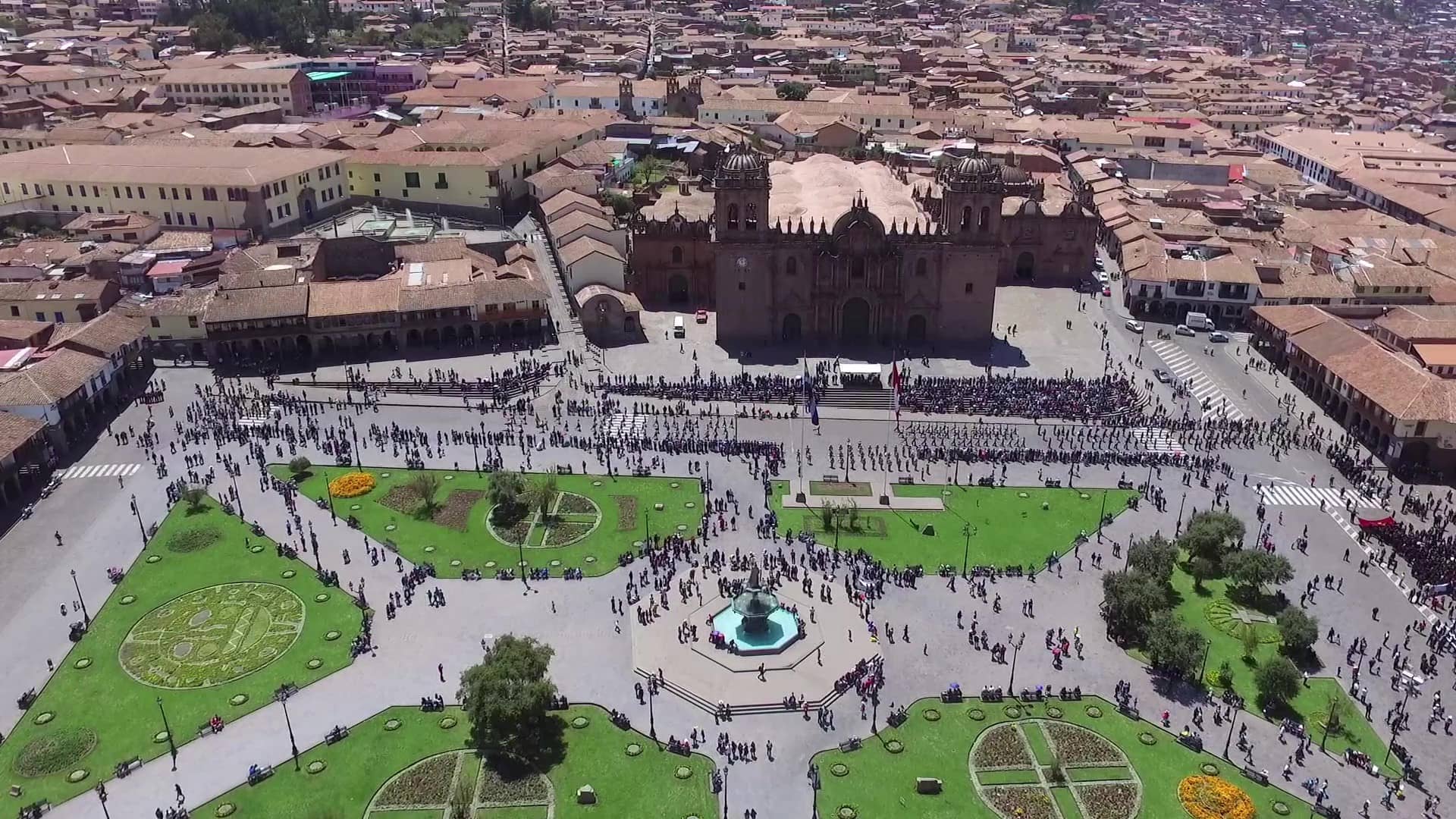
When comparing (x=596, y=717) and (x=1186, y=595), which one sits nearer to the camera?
(x=596, y=717)

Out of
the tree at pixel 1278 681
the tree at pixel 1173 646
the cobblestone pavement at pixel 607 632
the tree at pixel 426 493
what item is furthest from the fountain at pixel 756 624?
the tree at pixel 1278 681

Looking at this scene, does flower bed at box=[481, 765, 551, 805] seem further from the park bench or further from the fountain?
the fountain

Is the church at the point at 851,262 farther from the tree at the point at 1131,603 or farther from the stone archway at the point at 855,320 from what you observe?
the tree at the point at 1131,603

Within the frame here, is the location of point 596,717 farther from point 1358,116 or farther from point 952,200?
point 1358,116

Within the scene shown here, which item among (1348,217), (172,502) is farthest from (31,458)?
(1348,217)

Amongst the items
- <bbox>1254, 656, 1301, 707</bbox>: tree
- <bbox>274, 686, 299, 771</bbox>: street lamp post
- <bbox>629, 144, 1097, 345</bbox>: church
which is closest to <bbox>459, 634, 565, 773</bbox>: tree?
<bbox>274, 686, 299, 771</bbox>: street lamp post

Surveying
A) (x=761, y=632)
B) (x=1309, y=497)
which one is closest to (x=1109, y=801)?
(x=761, y=632)
